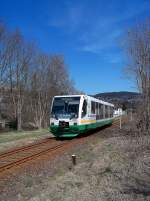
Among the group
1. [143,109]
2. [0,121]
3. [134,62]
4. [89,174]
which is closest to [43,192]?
[89,174]

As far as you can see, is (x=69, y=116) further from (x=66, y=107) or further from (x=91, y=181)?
(x=91, y=181)

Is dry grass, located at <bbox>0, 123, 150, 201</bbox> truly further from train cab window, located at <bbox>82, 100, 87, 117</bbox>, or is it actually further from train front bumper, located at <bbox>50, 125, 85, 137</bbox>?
train cab window, located at <bbox>82, 100, 87, 117</bbox>

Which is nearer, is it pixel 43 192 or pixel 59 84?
pixel 43 192

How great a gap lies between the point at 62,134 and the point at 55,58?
34.3 metres

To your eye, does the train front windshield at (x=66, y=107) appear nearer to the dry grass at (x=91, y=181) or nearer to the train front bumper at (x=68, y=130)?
the train front bumper at (x=68, y=130)

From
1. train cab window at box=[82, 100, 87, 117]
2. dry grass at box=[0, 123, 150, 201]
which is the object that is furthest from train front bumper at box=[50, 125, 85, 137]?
dry grass at box=[0, 123, 150, 201]

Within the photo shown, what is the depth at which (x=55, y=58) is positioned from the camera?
182 ft

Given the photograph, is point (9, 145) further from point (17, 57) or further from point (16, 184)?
point (17, 57)

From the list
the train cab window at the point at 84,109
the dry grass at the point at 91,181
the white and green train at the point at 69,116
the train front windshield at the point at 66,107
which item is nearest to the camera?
the dry grass at the point at 91,181

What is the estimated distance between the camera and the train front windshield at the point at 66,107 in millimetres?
22122

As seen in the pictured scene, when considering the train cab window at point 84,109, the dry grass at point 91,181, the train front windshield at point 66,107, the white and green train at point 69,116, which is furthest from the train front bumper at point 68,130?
the dry grass at point 91,181

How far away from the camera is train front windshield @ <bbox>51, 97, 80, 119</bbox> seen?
72.6ft

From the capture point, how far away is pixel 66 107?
2247 cm

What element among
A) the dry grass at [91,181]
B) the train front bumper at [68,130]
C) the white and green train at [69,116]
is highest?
the white and green train at [69,116]
